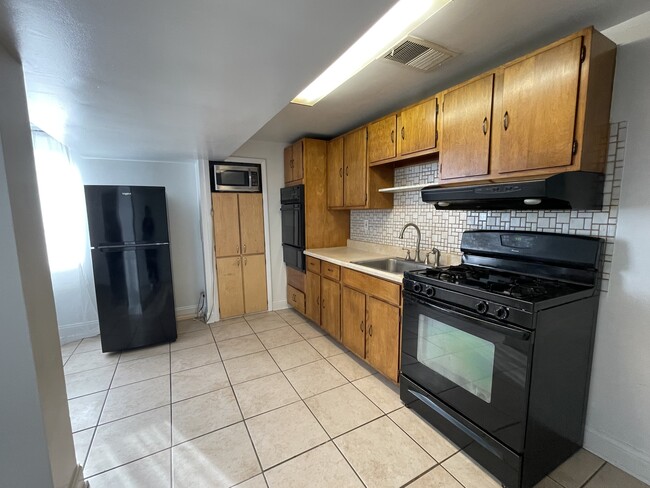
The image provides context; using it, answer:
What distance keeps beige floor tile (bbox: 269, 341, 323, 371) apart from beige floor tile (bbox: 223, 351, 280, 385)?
0.23 ft

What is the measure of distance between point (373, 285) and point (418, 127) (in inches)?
50.1

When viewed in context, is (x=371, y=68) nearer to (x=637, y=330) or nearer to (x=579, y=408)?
(x=637, y=330)

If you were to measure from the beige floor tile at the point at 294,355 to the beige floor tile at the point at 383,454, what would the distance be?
918 millimetres

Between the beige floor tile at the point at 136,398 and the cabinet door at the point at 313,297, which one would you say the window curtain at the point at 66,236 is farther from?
the cabinet door at the point at 313,297

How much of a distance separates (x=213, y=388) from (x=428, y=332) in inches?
66.7

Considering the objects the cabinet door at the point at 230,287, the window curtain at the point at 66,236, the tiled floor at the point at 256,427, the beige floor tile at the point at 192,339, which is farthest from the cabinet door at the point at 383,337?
the window curtain at the point at 66,236

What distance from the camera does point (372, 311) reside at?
2301mm

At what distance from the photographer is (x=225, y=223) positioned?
3.53 meters

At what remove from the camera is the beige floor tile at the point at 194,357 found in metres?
2.56

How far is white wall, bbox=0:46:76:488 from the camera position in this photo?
104 cm

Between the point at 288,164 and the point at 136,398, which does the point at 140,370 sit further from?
the point at 288,164

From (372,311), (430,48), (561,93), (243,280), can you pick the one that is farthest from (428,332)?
(243,280)

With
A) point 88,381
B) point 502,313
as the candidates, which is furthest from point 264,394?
point 502,313

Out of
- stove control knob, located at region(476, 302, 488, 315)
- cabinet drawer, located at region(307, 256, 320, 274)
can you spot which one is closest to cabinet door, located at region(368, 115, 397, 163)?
cabinet drawer, located at region(307, 256, 320, 274)
